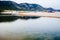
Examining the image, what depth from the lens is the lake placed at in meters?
1.63

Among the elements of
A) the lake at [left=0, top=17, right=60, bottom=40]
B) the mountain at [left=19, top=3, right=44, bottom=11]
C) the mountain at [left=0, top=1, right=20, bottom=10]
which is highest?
the mountain at [left=0, top=1, right=20, bottom=10]

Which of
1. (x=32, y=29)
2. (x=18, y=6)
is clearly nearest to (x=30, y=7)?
(x=18, y=6)

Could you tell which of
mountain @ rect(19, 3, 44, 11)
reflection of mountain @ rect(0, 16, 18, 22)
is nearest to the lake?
reflection of mountain @ rect(0, 16, 18, 22)

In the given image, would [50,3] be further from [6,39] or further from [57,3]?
[6,39]

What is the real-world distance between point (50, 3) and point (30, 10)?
29cm

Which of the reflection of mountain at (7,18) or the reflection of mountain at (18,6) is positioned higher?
the reflection of mountain at (18,6)

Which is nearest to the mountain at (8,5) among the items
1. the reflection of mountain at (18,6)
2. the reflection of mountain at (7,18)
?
the reflection of mountain at (18,6)

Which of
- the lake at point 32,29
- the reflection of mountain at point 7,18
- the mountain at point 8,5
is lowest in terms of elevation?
the lake at point 32,29

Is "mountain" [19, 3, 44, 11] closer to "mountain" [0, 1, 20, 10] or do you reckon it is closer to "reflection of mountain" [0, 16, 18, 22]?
"mountain" [0, 1, 20, 10]

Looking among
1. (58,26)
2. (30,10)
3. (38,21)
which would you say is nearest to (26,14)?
(30,10)

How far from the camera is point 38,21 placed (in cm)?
166

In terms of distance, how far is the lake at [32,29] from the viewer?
5.35 feet

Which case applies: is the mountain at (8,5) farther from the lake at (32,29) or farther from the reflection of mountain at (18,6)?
the lake at (32,29)

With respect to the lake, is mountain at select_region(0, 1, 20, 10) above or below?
above
